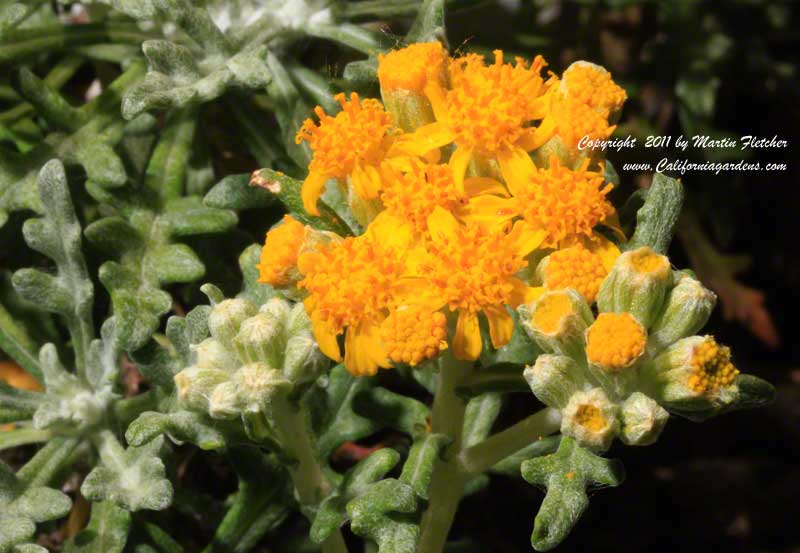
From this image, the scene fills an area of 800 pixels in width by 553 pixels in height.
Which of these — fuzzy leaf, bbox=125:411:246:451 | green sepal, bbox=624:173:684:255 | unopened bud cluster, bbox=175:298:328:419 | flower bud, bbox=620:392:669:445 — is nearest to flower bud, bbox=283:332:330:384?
unopened bud cluster, bbox=175:298:328:419

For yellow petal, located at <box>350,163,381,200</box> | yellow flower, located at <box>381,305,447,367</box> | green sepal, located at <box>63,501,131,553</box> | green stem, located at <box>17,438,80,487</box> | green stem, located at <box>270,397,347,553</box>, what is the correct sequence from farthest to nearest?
1. green stem, located at <box>17,438,80,487</box>
2. green sepal, located at <box>63,501,131,553</box>
3. green stem, located at <box>270,397,347,553</box>
4. yellow petal, located at <box>350,163,381,200</box>
5. yellow flower, located at <box>381,305,447,367</box>

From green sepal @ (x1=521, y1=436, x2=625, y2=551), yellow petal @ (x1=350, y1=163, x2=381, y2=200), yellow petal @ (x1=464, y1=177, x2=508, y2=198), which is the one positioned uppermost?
yellow petal @ (x1=350, y1=163, x2=381, y2=200)

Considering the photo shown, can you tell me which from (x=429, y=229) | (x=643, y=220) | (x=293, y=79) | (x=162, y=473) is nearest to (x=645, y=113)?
(x=293, y=79)

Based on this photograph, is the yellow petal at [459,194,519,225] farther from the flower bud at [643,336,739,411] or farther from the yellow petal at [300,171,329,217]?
the flower bud at [643,336,739,411]

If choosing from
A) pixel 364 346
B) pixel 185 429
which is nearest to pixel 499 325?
pixel 364 346

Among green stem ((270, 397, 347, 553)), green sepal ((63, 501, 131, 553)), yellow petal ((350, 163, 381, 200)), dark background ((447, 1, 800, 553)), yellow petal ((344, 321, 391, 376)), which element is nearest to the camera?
yellow petal ((344, 321, 391, 376))

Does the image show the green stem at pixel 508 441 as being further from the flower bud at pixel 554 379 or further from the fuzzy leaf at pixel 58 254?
the fuzzy leaf at pixel 58 254

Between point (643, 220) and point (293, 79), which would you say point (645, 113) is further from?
point (643, 220)

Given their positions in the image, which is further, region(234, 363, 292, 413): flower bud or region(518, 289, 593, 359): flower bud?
region(234, 363, 292, 413): flower bud
